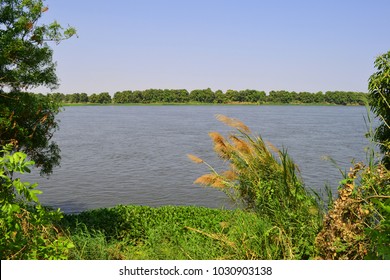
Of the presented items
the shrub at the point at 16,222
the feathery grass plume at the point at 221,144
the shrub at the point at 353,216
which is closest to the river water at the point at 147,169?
the feathery grass plume at the point at 221,144

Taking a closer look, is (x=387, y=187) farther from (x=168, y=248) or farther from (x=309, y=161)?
(x=309, y=161)

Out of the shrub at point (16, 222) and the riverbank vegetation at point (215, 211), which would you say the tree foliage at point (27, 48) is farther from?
the shrub at point (16, 222)

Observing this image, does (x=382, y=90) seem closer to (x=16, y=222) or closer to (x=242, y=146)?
(x=242, y=146)

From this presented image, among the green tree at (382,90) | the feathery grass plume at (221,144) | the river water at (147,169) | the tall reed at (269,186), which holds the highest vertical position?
the green tree at (382,90)

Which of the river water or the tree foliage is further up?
the tree foliage

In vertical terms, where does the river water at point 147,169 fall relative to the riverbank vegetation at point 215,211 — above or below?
below

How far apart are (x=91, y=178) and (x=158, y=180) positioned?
406 cm

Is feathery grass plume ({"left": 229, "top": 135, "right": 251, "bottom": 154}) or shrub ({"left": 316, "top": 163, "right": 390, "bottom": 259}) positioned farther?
feathery grass plume ({"left": 229, "top": 135, "right": 251, "bottom": 154})

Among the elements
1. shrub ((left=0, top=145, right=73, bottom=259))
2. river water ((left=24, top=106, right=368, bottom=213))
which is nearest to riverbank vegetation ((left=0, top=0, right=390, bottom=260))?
shrub ((left=0, top=145, right=73, bottom=259))

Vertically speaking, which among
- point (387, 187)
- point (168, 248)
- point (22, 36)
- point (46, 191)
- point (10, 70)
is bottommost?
point (46, 191)

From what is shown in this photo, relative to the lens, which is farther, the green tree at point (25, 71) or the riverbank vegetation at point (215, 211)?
the green tree at point (25, 71)

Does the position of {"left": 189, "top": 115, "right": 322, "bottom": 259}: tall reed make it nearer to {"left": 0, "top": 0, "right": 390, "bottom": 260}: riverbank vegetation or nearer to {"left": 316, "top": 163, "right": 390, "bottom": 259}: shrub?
{"left": 0, "top": 0, "right": 390, "bottom": 260}: riverbank vegetation

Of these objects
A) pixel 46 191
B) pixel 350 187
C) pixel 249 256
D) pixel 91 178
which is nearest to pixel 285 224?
pixel 249 256
